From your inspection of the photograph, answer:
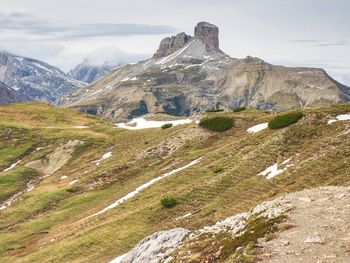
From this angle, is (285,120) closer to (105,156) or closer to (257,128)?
(257,128)

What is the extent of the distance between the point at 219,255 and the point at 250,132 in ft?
111

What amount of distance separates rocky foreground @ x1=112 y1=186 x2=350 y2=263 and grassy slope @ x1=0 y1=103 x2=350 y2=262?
368 centimetres

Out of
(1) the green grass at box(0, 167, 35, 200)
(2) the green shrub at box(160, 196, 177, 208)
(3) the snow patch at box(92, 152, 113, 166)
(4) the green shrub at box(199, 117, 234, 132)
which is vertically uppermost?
(4) the green shrub at box(199, 117, 234, 132)

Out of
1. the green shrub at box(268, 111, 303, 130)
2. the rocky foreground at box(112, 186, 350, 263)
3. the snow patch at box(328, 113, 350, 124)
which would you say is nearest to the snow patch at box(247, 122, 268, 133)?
the green shrub at box(268, 111, 303, 130)

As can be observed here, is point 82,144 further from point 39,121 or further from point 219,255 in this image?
point 219,255

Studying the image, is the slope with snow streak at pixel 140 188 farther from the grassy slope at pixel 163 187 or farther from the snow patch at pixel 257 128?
the snow patch at pixel 257 128

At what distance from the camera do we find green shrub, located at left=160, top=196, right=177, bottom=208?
38.8 m

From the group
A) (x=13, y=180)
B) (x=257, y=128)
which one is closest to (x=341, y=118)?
(x=257, y=128)

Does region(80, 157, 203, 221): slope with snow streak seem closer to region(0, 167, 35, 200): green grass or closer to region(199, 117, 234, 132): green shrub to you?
region(199, 117, 234, 132): green shrub

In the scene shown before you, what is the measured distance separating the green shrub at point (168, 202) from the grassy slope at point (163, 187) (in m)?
0.50

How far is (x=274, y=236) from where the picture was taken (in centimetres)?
2212

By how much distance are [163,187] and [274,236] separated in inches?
965

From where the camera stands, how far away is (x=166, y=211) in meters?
38.5

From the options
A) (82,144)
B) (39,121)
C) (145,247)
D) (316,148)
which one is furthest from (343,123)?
(39,121)
